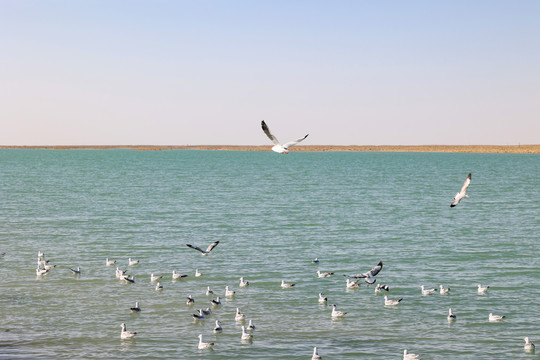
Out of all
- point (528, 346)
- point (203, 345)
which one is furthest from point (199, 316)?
point (528, 346)

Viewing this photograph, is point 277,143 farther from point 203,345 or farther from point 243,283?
point 243,283

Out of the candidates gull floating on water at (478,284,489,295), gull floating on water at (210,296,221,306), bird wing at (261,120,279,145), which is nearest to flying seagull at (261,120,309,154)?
bird wing at (261,120,279,145)

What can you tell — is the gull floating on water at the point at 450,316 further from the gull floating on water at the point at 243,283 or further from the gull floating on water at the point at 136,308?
the gull floating on water at the point at 136,308

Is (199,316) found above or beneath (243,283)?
beneath

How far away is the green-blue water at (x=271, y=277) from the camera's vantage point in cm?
2589

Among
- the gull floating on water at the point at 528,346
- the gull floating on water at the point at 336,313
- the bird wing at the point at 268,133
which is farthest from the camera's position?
the gull floating on water at the point at 336,313

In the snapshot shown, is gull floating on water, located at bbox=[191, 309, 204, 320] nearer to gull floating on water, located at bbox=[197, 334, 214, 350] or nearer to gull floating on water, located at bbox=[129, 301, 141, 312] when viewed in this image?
gull floating on water, located at bbox=[129, 301, 141, 312]

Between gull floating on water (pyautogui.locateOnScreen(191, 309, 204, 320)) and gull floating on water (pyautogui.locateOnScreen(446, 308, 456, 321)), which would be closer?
gull floating on water (pyautogui.locateOnScreen(191, 309, 204, 320))

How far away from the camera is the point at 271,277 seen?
120ft

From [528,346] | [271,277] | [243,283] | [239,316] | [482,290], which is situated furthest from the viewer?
[271,277]

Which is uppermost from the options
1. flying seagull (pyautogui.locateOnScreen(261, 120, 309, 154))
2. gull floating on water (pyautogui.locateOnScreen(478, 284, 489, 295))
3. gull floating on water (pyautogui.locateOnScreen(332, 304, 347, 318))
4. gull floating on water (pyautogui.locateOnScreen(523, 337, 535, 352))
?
flying seagull (pyautogui.locateOnScreen(261, 120, 309, 154))

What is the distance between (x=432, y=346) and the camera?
25.6 m

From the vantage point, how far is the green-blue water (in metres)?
25.9

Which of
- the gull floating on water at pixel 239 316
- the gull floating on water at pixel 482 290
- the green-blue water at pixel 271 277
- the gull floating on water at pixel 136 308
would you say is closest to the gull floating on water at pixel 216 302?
the green-blue water at pixel 271 277
